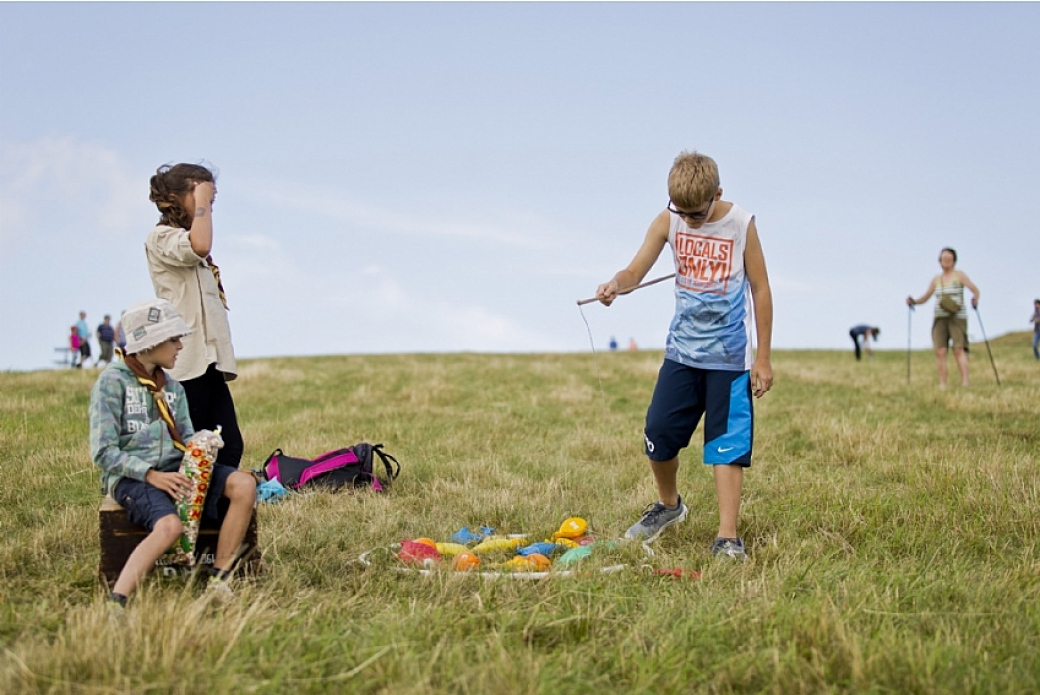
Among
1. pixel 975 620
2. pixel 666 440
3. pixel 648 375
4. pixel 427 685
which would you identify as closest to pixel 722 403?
pixel 666 440

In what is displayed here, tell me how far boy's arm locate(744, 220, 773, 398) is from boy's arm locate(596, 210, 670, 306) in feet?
1.61

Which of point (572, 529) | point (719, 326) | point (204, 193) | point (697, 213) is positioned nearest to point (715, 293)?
point (719, 326)

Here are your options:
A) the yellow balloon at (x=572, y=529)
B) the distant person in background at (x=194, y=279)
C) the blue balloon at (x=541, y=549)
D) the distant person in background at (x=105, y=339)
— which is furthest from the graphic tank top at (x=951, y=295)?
the distant person in background at (x=105, y=339)

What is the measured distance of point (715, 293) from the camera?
4805mm

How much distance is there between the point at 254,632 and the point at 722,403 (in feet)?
8.87

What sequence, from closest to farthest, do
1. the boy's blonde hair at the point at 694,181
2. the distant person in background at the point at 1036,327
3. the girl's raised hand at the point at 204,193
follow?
the boy's blonde hair at the point at 694,181, the girl's raised hand at the point at 204,193, the distant person in background at the point at 1036,327

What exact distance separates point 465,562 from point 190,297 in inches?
83.8

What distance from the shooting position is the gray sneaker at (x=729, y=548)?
458 centimetres

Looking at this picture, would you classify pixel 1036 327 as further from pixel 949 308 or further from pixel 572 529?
pixel 572 529

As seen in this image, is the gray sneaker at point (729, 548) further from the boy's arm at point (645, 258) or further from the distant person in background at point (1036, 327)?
the distant person in background at point (1036, 327)

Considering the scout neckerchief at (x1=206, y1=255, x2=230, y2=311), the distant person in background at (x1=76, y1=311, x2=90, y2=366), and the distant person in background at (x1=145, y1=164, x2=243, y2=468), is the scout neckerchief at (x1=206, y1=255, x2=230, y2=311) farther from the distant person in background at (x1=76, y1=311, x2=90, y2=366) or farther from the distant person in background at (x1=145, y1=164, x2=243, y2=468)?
the distant person in background at (x1=76, y1=311, x2=90, y2=366)

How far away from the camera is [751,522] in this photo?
5301mm

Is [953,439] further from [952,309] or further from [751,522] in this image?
[952,309]

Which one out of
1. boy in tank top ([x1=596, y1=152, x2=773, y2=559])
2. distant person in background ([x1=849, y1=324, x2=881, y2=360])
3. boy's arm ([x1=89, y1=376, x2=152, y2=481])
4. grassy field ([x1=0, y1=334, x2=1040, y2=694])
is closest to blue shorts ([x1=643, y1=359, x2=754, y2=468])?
boy in tank top ([x1=596, y1=152, x2=773, y2=559])
